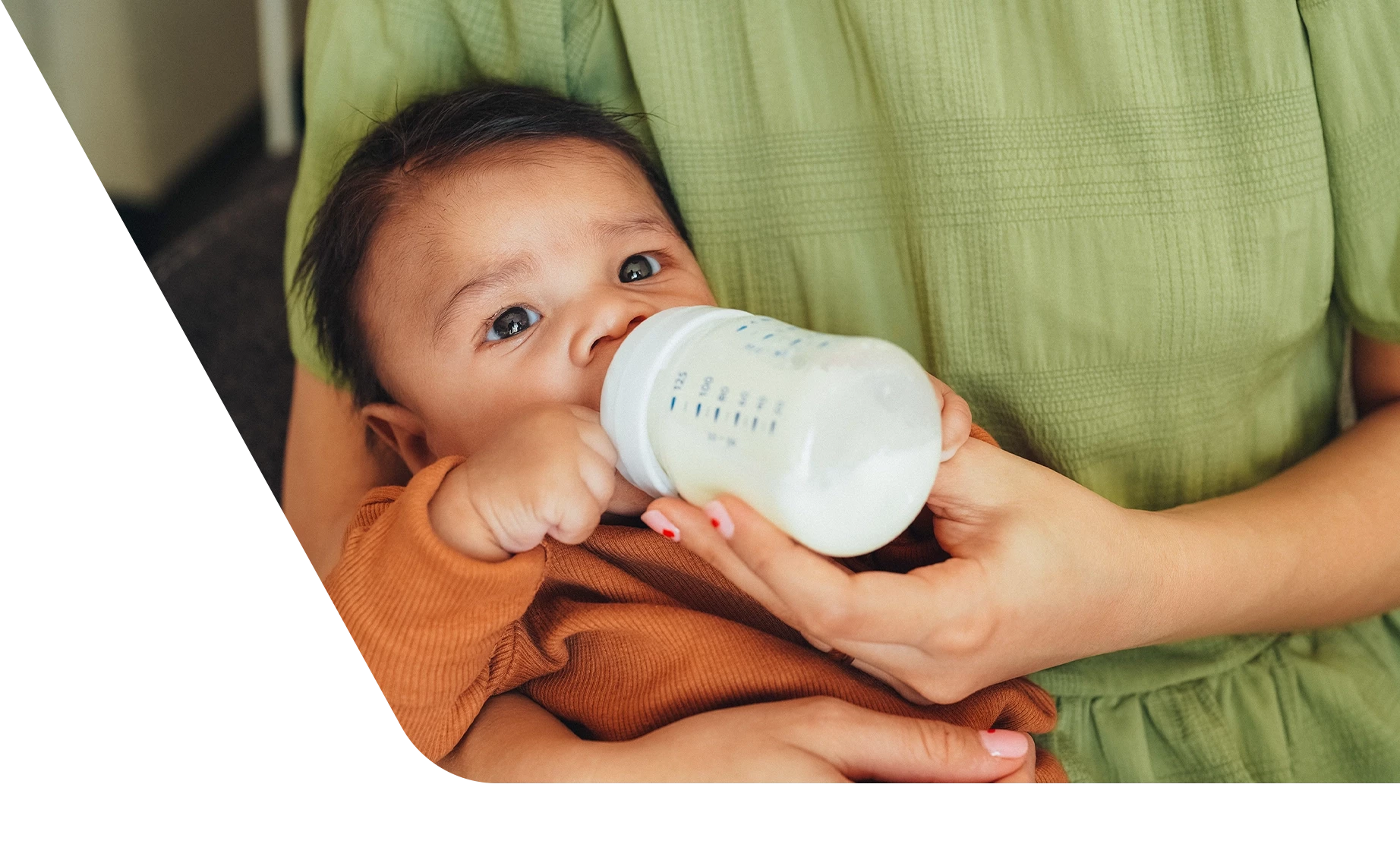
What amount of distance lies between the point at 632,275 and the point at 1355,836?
1.44 ft

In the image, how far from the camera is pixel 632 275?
606 mm

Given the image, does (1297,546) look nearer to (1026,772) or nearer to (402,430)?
(1026,772)

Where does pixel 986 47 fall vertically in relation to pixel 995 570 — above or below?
above

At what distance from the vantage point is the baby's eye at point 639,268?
1.97 ft

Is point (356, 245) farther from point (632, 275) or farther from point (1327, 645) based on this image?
point (1327, 645)

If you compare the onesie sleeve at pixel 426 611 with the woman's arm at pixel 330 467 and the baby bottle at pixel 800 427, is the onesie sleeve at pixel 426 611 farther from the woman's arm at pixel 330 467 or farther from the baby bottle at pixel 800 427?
the woman's arm at pixel 330 467

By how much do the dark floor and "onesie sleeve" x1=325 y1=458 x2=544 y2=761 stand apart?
0.98 feet

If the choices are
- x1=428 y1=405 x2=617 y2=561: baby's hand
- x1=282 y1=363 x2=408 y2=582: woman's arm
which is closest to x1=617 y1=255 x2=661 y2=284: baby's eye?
x1=428 y1=405 x2=617 y2=561: baby's hand

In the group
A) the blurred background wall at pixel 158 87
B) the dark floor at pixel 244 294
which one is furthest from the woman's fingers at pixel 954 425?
the dark floor at pixel 244 294

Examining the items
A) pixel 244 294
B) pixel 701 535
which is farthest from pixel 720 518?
pixel 244 294

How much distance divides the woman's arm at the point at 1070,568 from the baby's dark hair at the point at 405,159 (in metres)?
0.29

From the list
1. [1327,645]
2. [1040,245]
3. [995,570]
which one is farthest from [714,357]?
[1327,645]

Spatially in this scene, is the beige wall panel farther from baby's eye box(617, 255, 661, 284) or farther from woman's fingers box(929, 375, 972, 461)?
woman's fingers box(929, 375, 972, 461)

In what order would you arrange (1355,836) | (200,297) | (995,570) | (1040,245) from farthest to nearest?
(200,297) → (1040,245) → (995,570) → (1355,836)
